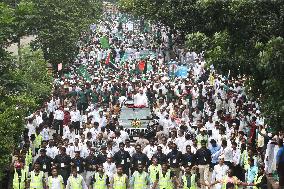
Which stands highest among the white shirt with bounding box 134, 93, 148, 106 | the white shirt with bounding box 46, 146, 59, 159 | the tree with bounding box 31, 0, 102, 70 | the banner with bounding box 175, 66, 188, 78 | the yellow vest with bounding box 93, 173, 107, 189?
the tree with bounding box 31, 0, 102, 70

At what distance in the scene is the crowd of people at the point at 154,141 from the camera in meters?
15.9

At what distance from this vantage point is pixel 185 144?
1861cm

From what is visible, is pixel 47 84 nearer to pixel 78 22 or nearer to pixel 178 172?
pixel 178 172

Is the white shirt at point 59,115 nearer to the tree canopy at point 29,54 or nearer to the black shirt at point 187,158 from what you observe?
the tree canopy at point 29,54

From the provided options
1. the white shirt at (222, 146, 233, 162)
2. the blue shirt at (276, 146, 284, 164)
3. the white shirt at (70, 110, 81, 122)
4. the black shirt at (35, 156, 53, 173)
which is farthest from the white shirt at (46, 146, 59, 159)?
the blue shirt at (276, 146, 284, 164)

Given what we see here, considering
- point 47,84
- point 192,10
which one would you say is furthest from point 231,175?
point 47,84

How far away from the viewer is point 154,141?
61.3 ft

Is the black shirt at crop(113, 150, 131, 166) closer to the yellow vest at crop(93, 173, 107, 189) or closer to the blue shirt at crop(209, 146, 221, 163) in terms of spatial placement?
the yellow vest at crop(93, 173, 107, 189)

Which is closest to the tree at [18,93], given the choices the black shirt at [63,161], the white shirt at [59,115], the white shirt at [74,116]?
the white shirt at [59,115]

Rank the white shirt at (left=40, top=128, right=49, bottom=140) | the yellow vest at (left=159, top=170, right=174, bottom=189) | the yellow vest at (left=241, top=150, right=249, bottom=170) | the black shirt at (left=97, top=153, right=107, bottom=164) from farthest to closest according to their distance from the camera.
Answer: the white shirt at (left=40, top=128, right=49, bottom=140), the black shirt at (left=97, top=153, right=107, bottom=164), the yellow vest at (left=241, top=150, right=249, bottom=170), the yellow vest at (left=159, top=170, right=174, bottom=189)

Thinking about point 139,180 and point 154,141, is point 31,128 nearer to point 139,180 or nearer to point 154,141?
point 154,141

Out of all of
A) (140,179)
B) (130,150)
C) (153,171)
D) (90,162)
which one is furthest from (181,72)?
(140,179)

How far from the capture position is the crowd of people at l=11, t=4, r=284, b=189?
1593cm

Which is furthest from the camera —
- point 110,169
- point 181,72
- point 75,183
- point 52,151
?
point 181,72
